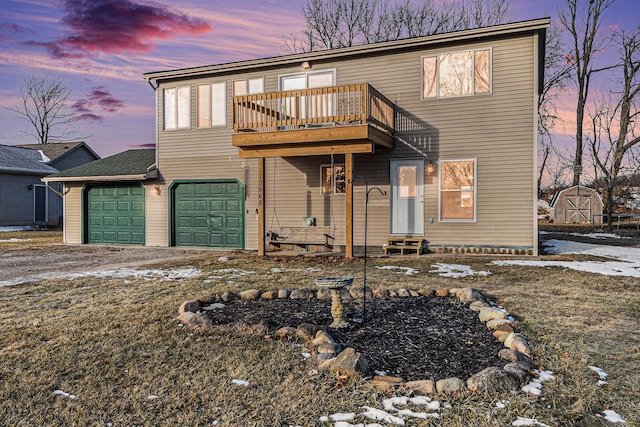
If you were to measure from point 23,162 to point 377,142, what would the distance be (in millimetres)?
21915

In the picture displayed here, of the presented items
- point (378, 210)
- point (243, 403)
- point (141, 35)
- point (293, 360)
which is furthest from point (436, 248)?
point (141, 35)

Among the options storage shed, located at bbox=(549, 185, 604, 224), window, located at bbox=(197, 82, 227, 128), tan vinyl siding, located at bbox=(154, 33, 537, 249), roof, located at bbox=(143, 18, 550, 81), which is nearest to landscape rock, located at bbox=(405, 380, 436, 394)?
tan vinyl siding, located at bbox=(154, 33, 537, 249)

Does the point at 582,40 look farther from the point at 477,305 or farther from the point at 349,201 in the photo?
the point at 477,305

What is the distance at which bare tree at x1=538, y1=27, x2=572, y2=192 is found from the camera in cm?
2546

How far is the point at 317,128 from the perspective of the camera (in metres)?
11.0

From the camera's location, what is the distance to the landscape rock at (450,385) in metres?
3.21

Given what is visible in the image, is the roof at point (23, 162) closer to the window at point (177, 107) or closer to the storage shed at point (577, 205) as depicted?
the window at point (177, 107)

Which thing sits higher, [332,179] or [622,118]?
[622,118]

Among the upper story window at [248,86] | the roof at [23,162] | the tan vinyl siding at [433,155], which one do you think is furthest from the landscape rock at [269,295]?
the roof at [23,162]

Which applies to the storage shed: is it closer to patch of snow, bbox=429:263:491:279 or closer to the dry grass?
patch of snow, bbox=429:263:491:279

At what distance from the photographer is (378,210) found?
12414 mm

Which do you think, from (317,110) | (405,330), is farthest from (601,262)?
(405,330)

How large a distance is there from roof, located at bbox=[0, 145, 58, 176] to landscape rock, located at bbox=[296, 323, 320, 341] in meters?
23.5

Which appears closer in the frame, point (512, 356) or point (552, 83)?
point (512, 356)
